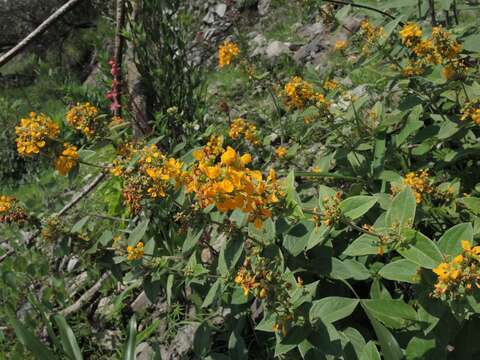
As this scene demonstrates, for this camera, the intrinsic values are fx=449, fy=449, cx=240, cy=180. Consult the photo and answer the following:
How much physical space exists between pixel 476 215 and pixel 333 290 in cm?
69

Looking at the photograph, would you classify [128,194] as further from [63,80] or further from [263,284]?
[63,80]

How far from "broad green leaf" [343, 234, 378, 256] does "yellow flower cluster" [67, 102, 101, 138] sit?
1368mm

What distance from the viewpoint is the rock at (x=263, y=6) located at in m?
7.63

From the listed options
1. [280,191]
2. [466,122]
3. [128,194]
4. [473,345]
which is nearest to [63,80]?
[128,194]

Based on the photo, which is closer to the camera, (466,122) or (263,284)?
(263,284)

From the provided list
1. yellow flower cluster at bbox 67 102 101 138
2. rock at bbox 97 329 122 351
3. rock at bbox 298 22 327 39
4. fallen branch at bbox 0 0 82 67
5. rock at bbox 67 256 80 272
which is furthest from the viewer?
rock at bbox 298 22 327 39

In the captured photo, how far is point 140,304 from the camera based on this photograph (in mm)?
2910

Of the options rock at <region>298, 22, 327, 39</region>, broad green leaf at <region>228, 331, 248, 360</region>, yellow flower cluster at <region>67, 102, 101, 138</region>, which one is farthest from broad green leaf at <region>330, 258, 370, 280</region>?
rock at <region>298, 22, 327, 39</region>

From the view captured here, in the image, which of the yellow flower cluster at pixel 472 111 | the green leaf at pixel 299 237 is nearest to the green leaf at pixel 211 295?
the green leaf at pixel 299 237

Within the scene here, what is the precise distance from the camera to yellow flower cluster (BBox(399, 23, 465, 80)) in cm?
193

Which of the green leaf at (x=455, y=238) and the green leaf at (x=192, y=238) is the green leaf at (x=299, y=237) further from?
the green leaf at (x=455, y=238)

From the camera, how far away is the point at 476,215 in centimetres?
193

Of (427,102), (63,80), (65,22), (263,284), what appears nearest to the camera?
(263,284)

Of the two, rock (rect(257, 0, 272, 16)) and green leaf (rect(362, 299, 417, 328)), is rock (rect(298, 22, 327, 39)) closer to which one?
rock (rect(257, 0, 272, 16))
